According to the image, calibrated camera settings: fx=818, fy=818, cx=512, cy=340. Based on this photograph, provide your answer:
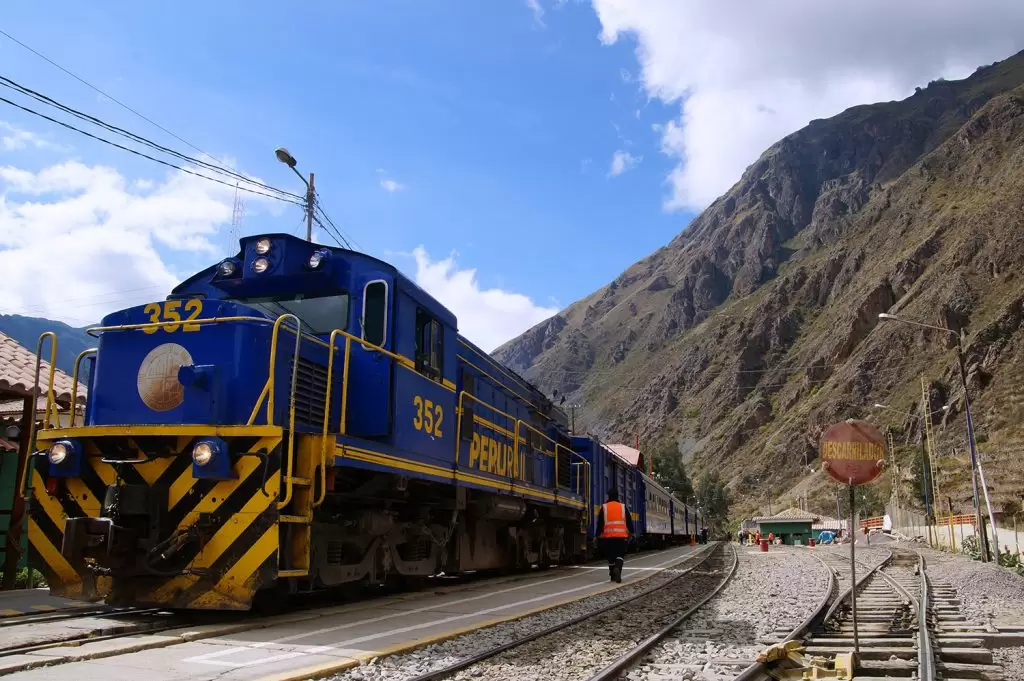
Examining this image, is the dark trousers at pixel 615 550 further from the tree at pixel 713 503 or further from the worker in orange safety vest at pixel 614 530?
the tree at pixel 713 503

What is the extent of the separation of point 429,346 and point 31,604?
5.16 metres

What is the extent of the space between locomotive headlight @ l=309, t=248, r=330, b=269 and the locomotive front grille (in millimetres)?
1196

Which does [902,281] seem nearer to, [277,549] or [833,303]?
[833,303]

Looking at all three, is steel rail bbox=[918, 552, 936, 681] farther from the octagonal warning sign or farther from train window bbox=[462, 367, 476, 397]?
train window bbox=[462, 367, 476, 397]

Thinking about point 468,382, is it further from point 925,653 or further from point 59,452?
point 925,653

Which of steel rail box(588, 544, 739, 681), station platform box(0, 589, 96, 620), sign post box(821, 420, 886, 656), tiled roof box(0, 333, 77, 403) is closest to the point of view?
steel rail box(588, 544, 739, 681)

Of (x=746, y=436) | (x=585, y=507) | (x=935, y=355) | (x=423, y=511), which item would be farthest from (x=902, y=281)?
(x=423, y=511)

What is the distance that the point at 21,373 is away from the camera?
35.7ft

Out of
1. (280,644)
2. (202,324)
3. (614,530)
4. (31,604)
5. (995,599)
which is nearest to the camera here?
(280,644)

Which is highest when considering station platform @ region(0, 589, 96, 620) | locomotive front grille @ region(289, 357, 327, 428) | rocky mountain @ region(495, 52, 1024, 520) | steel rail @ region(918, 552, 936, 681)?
rocky mountain @ region(495, 52, 1024, 520)

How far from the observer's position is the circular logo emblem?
761cm

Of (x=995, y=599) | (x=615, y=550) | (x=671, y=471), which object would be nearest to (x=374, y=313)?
(x=615, y=550)

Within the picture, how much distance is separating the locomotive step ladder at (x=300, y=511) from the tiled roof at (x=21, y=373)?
Answer: 3883 millimetres

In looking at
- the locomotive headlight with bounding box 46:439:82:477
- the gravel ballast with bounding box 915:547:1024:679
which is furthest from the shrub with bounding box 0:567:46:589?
the gravel ballast with bounding box 915:547:1024:679
